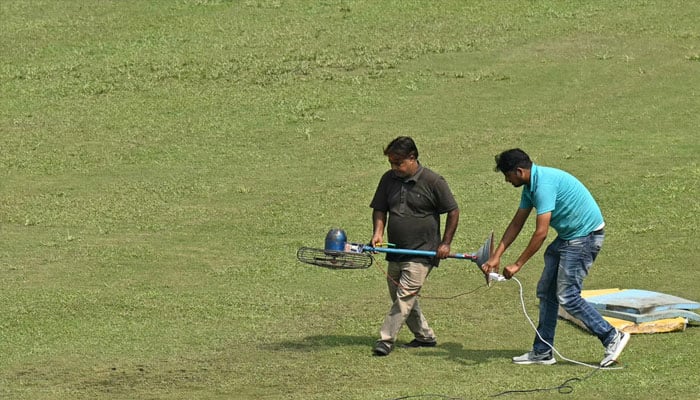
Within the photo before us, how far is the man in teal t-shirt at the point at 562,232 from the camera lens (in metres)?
10.8

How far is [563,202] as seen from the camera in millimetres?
10938

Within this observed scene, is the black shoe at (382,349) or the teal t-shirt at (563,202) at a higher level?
the teal t-shirt at (563,202)

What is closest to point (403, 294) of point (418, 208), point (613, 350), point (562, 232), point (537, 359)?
point (418, 208)

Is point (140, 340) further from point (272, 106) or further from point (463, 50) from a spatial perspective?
point (463, 50)

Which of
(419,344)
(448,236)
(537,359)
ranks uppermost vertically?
(448,236)

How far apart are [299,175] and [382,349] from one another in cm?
928

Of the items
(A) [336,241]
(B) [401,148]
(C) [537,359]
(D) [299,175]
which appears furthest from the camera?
(D) [299,175]

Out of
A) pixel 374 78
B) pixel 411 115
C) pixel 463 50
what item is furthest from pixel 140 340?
pixel 463 50

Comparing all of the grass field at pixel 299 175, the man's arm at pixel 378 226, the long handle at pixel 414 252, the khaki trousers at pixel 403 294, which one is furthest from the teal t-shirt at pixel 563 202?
the man's arm at pixel 378 226

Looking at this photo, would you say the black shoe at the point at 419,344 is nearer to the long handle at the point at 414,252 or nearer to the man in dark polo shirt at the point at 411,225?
the man in dark polo shirt at the point at 411,225

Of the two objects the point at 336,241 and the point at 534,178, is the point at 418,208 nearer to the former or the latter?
the point at 336,241

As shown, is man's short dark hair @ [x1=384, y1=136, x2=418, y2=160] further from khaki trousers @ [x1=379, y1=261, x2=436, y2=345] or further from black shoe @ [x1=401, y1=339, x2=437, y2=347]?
black shoe @ [x1=401, y1=339, x2=437, y2=347]

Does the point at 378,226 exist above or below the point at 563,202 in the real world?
Result: below

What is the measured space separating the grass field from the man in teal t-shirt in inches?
20.4
